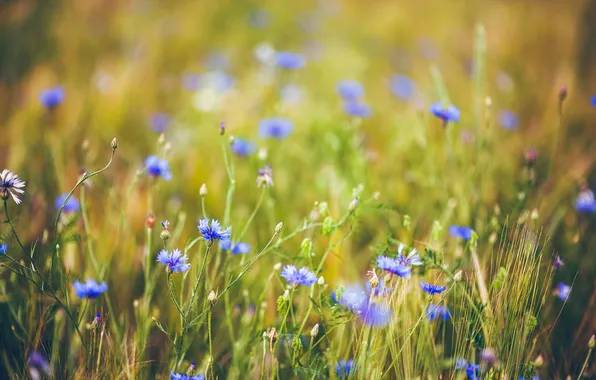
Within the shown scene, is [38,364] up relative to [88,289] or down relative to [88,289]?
down

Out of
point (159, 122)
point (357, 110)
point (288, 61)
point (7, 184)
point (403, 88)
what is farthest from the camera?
point (403, 88)

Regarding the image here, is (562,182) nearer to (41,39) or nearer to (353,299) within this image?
(353,299)

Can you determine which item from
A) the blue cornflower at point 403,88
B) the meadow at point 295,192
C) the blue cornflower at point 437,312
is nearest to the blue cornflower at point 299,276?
the meadow at point 295,192

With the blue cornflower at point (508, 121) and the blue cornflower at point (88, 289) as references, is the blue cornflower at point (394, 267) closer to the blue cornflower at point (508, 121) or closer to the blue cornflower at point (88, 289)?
the blue cornflower at point (88, 289)

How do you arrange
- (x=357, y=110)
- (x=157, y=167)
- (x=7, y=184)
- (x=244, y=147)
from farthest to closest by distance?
(x=357, y=110)
(x=244, y=147)
(x=157, y=167)
(x=7, y=184)

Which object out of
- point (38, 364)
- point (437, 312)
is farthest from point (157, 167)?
point (437, 312)

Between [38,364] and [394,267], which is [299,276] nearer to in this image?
[394,267]

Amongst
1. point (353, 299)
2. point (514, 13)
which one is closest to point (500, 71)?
point (514, 13)
